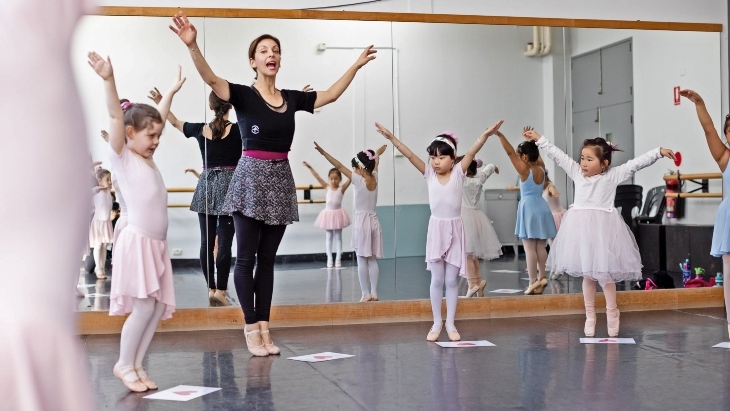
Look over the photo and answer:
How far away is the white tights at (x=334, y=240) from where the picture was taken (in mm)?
5938

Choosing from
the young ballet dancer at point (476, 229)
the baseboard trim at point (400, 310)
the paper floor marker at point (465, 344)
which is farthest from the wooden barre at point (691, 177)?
the paper floor marker at point (465, 344)

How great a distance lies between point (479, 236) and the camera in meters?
6.28

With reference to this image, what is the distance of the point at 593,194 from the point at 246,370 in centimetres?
251

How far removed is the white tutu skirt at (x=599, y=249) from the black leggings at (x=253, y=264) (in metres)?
1.85

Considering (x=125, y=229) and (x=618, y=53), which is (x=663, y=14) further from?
(x=125, y=229)

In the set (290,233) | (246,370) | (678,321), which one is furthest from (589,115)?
(246,370)

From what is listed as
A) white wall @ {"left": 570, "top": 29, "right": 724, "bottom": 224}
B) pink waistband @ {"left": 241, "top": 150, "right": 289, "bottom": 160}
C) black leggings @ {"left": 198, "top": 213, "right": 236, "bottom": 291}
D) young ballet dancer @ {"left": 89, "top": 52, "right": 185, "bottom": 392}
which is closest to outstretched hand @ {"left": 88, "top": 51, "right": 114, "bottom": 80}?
young ballet dancer @ {"left": 89, "top": 52, "right": 185, "bottom": 392}

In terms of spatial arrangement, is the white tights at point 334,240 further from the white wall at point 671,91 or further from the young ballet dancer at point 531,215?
the white wall at point 671,91

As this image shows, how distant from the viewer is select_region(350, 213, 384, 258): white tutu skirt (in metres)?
6.00

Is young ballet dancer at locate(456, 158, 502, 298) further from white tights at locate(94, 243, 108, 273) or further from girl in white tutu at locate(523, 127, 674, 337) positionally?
white tights at locate(94, 243, 108, 273)

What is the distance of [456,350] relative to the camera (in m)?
4.63

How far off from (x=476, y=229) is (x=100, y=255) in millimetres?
2582

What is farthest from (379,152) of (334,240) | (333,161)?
(334,240)

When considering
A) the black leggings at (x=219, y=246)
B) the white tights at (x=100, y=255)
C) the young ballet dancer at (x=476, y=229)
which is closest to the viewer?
the white tights at (x=100, y=255)
